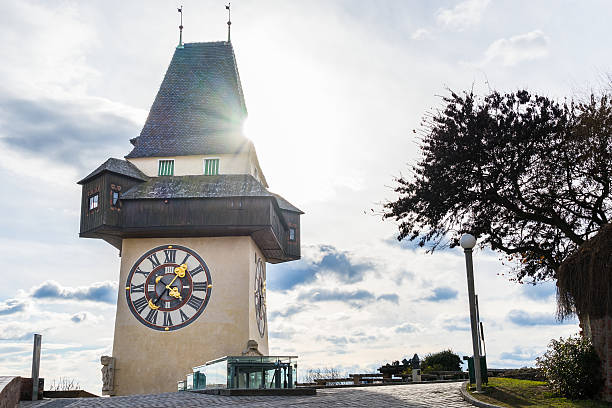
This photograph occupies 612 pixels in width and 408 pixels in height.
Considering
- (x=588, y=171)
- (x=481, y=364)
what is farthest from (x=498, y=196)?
(x=481, y=364)

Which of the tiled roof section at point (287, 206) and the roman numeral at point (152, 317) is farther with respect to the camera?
the tiled roof section at point (287, 206)

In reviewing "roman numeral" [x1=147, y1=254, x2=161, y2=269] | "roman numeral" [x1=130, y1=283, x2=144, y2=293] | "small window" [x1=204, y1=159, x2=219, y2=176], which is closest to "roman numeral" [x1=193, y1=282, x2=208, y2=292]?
"roman numeral" [x1=147, y1=254, x2=161, y2=269]

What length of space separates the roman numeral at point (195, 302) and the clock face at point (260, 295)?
9.55 feet

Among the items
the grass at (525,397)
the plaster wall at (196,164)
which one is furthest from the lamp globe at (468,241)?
the plaster wall at (196,164)

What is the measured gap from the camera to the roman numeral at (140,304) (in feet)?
95.0

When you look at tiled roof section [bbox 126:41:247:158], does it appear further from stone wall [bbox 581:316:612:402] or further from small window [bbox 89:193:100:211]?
stone wall [bbox 581:316:612:402]

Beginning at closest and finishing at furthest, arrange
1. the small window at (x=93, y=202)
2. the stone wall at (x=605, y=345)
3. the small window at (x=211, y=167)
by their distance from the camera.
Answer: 1. the stone wall at (x=605, y=345)
2. the small window at (x=93, y=202)
3. the small window at (x=211, y=167)

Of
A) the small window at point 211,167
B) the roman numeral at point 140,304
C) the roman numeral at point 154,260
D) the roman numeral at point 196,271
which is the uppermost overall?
the small window at point 211,167

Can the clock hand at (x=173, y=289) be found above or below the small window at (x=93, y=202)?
below

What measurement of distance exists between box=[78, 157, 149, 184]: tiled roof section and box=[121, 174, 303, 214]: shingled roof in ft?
1.60

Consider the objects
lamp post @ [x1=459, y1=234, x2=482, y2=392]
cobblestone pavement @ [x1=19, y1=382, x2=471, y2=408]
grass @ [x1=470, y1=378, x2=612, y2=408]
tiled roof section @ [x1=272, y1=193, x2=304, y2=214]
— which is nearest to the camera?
grass @ [x1=470, y1=378, x2=612, y2=408]

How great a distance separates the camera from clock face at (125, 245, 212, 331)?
2872cm

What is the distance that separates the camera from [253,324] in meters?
29.6

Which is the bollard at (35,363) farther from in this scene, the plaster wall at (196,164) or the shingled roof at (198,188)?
the plaster wall at (196,164)
